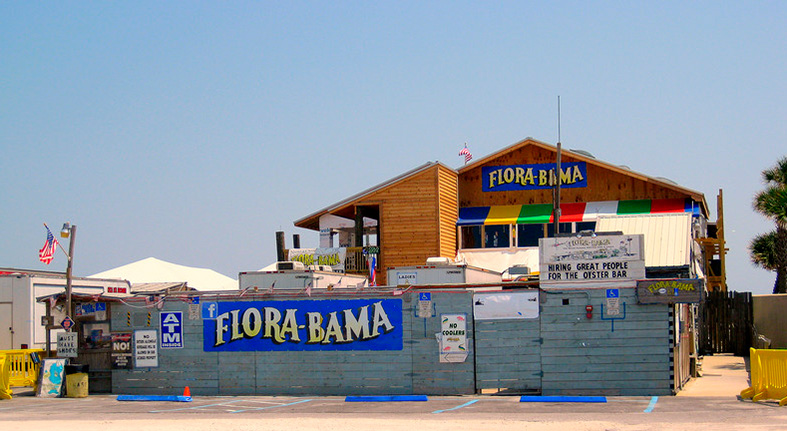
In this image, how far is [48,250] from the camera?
25.2 m

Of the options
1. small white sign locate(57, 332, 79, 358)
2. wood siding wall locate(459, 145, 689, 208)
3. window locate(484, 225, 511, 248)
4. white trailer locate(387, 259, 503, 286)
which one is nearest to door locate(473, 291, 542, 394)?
white trailer locate(387, 259, 503, 286)

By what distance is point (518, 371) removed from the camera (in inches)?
793

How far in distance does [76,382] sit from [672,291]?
14.3 m

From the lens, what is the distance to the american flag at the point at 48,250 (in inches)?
973

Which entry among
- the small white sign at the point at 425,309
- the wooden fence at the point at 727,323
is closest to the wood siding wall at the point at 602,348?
the small white sign at the point at 425,309

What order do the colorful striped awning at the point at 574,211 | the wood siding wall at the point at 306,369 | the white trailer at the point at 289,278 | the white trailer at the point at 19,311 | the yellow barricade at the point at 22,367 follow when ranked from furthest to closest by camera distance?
the colorful striped awning at the point at 574,211, the white trailer at the point at 19,311, the white trailer at the point at 289,278, the yellow barricade at the point at 22,367, the wood siding wall at the point at 306,369

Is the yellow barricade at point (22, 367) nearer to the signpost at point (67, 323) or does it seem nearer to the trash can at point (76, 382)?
the signpost at point (67, 323)

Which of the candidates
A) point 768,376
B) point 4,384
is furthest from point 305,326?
point 768,376

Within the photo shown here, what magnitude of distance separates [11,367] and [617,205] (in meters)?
26.3

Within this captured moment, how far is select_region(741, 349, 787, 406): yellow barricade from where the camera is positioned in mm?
17984

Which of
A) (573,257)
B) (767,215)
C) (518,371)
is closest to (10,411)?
(518,371)

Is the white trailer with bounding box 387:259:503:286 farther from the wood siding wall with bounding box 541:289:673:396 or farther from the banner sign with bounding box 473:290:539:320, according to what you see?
the wood siding wall with bounding box 541:289:673:396

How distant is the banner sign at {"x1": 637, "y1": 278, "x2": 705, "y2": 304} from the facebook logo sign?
11.2m

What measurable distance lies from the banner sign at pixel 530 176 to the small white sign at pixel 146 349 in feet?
74.2
